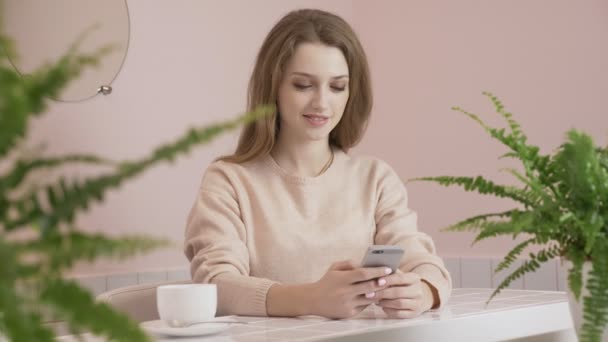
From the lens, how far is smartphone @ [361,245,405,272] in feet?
6.11

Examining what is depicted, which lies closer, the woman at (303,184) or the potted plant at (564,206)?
the potted plant at (564,206)

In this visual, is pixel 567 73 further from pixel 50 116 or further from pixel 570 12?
pixel 50 116

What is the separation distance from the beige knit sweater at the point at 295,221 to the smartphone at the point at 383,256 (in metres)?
0.32

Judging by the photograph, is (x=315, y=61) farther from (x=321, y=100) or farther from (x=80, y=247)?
(x=80, y=247)

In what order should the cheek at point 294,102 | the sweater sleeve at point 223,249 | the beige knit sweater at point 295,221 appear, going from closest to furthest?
the sweater sleeve at point 223,249 → the beige knit sweater at point 295,221 → the cheek at point 294,102

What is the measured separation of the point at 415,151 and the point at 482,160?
33cm

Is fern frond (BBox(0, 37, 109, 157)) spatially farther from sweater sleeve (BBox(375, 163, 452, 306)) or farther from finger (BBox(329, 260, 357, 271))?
sweater sleeve (BBox(375, 163, 452, 306))

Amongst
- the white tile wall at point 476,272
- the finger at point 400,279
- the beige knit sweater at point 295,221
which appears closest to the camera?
the finger at point 400,279

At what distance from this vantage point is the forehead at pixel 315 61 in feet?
8.00

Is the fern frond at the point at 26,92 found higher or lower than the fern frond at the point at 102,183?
higher

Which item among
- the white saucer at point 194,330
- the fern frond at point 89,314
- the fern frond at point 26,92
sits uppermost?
the fern frond at point 26,92

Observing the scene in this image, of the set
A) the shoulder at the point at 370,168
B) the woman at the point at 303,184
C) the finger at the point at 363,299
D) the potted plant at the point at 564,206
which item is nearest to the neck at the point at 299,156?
the woman at the point at 303,184

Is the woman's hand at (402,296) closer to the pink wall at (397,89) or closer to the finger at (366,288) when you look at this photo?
the finger at (366,288)

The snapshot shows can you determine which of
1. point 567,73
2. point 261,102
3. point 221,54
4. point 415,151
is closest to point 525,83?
point 567,73
